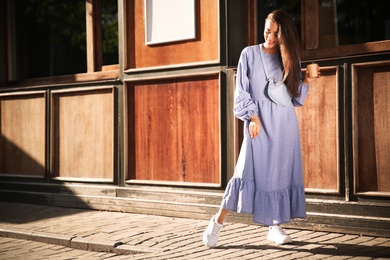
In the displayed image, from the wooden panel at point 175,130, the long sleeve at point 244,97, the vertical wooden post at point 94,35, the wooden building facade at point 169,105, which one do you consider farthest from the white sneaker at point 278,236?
the vertical wooden post at point 94,35

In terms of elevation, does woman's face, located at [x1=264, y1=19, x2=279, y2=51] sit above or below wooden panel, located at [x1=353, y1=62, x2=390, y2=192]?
above

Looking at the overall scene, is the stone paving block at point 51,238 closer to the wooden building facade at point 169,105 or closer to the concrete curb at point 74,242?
the concrete curb at point 74,242

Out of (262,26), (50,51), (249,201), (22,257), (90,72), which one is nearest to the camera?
(249,201)

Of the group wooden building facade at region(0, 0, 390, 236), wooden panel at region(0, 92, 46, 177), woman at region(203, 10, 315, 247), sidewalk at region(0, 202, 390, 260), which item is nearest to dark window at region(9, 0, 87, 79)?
wooden building facade at region(0, 0, 390, 236)

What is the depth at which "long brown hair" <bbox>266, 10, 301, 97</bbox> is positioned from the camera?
5.55 m

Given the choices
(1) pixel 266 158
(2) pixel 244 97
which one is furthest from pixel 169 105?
(1) pixel 266 158

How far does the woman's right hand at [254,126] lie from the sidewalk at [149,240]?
0.96m

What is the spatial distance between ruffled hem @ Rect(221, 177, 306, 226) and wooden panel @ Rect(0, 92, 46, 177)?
4.22 metres

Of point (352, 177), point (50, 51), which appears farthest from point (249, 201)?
point (50, 51)

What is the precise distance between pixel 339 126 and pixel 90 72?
3.84 meters

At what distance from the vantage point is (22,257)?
19.8 feet

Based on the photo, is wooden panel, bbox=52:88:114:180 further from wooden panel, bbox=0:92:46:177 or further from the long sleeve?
the long sleeve

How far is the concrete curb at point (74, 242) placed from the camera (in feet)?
19.3

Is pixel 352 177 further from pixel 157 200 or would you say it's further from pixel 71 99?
pixel 71 99
